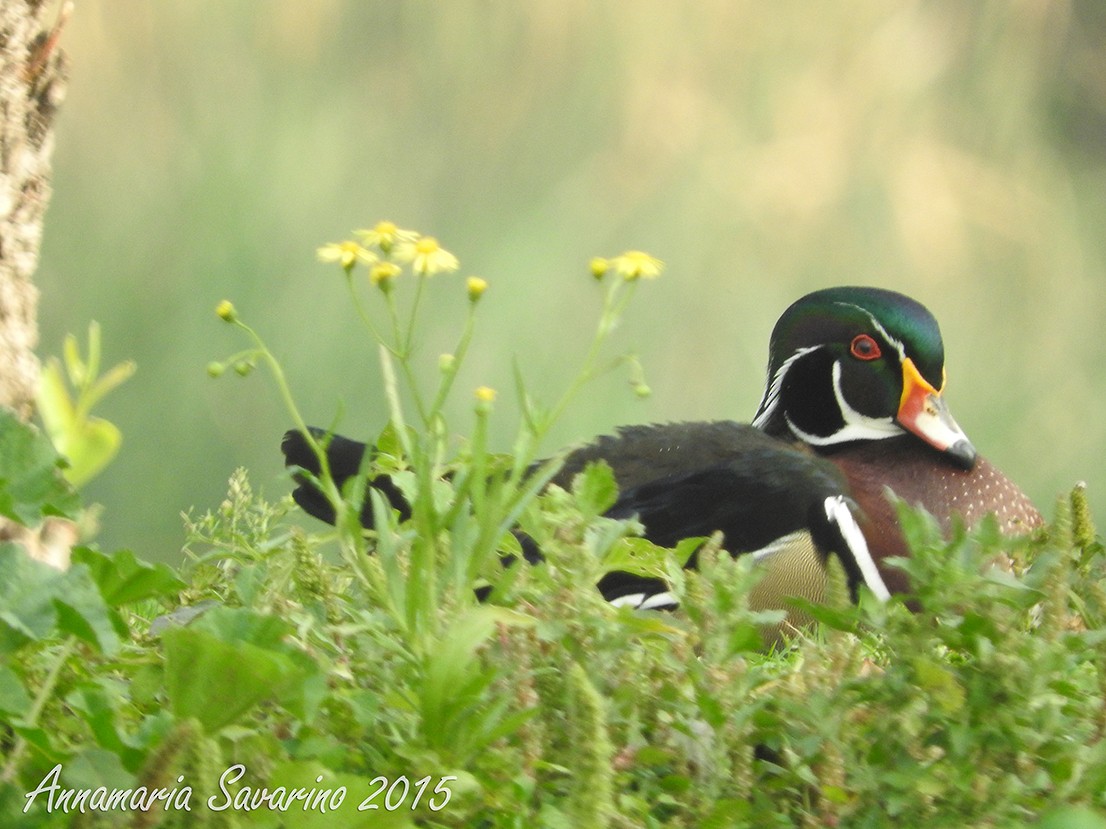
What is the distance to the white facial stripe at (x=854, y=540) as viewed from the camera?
202cm

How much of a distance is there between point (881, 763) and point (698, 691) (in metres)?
0.13

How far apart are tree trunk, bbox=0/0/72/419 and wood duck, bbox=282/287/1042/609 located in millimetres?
632

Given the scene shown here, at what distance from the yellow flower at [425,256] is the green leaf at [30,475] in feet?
1.01

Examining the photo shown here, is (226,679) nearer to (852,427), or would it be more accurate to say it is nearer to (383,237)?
(383,237)

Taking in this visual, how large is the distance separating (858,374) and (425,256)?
147 cm

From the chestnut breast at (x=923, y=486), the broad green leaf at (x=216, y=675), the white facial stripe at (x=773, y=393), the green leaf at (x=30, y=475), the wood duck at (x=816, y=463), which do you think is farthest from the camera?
the white facial stripe at (x=773, y=393)

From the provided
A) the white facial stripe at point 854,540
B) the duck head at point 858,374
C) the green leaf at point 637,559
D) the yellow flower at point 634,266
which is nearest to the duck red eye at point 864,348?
the duck head at point 858,374

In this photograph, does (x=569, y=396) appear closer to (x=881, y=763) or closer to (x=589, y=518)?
(x=589, y=518)

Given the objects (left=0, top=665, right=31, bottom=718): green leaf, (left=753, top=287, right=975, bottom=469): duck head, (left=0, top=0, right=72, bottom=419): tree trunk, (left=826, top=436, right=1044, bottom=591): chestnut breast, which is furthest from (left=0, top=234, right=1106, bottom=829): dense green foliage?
(left=753, top=287, right=975, bottom=469): duck head

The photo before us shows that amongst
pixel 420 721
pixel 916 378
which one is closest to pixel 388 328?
pixel 916 378

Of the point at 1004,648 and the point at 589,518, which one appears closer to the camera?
the point at 1004,648

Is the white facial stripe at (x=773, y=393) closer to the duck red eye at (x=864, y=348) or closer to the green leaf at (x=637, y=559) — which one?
the duck red eye at (x=864, y=348)

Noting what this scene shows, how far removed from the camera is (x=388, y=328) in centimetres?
291

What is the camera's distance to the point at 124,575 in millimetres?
935
